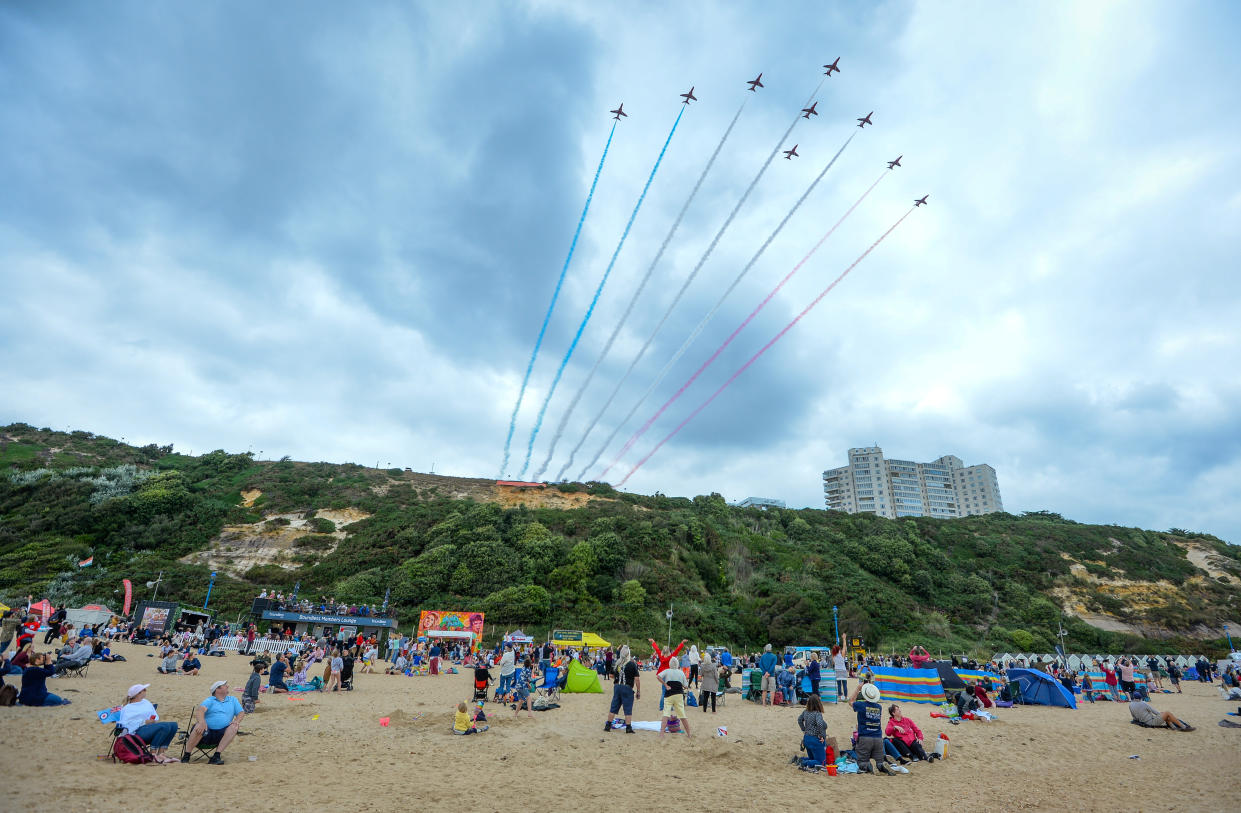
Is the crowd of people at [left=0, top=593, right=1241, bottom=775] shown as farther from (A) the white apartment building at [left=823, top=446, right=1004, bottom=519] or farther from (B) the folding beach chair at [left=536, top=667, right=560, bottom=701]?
(A) the white apartment building at [left=823, top=446, right=1004, bottom=519]

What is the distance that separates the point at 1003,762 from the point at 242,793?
11.1 meters

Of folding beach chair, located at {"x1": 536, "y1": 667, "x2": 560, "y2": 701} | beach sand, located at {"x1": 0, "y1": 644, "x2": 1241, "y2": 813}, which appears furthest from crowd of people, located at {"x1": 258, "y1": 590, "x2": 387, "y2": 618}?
folding beach chair, located at {"x1": 536, "y1": 667, "x2": 560, "y2": 701}

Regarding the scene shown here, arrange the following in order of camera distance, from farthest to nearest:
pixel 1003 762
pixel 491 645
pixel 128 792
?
1. pixel 491 645
2. pixel 1003 762
3. pixel 128 792

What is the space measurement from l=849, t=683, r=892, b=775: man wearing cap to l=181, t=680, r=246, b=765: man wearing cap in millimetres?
8831

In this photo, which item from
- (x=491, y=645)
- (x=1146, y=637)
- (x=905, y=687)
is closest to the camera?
(x=905, y=687)

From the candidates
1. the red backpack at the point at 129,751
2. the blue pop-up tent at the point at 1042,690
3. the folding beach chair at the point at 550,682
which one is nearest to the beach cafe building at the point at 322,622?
the folding beach chair at the point at 550,682

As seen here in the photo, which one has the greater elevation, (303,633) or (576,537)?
(576,537)

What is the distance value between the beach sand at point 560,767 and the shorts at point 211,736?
0.41 metres

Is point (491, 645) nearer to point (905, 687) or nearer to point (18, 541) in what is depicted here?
point (905, 687)

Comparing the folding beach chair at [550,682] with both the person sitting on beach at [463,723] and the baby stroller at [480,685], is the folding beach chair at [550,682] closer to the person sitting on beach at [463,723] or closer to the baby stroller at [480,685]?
the baby stroller at [480,685]

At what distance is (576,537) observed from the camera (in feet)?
A: 157

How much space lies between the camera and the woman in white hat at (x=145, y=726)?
7488 millimetres

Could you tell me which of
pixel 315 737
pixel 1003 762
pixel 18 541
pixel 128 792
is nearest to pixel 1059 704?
pixel 1003 762

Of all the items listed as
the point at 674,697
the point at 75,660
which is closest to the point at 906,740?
the point at 674,697
